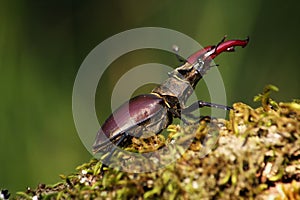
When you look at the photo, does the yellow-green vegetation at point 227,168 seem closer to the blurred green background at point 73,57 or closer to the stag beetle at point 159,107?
the stag beetle at point 159,107

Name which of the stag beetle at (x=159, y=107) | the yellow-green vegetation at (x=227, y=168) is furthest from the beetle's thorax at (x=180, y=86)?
the yellow-green vegetation at (x=227, y=168)

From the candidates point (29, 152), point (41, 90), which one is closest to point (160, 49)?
point (41, 90)

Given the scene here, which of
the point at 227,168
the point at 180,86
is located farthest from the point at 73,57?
the point at 227,168

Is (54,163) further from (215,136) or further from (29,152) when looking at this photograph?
(215,136)

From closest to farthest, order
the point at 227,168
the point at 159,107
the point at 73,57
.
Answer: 1. the point at 227,168
2. the point at 159,107
3. the point at 73,57

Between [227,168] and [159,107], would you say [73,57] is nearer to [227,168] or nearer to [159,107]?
[159,107]
